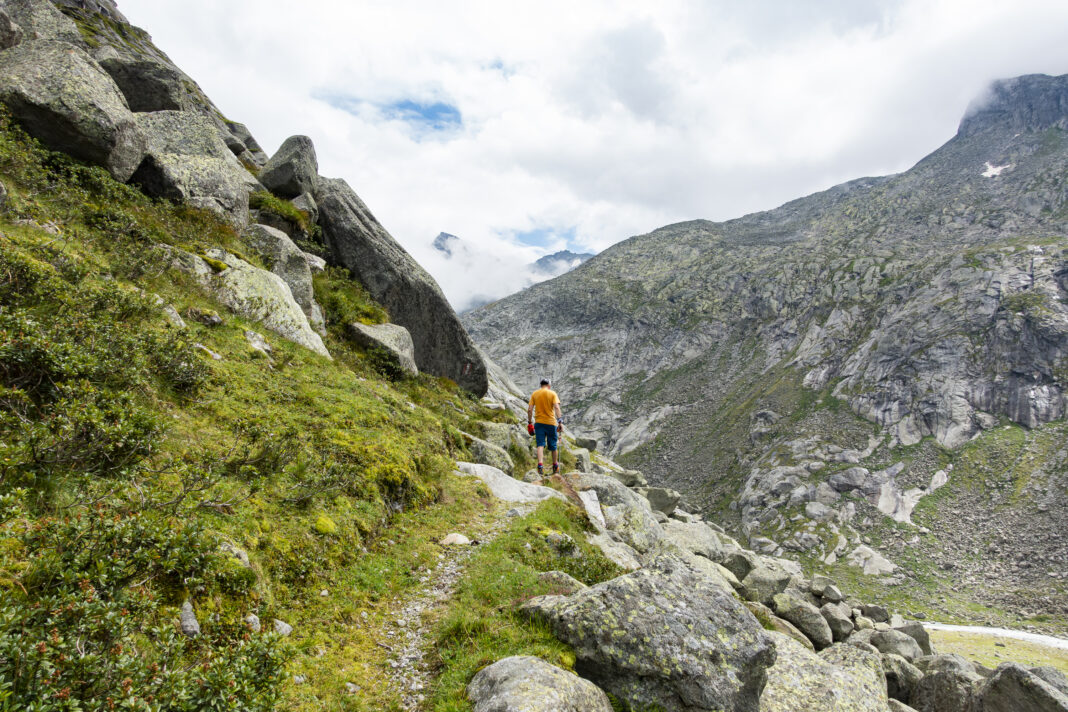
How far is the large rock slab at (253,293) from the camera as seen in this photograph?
14797 mm

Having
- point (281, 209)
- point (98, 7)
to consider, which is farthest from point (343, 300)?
point (98, 7)

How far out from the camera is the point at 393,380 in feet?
69.7

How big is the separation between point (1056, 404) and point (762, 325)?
8894 centimetres

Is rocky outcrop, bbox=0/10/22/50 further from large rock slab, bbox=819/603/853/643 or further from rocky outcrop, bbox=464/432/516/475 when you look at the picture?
large rock slab, bbox=819/603/853/643

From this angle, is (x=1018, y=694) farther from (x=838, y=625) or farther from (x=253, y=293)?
(x=253, y=293)

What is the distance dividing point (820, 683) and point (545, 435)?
40.1 ft

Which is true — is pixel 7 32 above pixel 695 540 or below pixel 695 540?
above

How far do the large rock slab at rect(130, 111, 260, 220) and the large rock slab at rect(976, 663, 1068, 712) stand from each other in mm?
30342

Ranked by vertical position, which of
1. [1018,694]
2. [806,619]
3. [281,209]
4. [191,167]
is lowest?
[806,619]

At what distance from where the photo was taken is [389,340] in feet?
71.5

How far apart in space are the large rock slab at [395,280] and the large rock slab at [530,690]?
21695 mm

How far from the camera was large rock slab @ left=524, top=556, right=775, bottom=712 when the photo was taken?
285 inches

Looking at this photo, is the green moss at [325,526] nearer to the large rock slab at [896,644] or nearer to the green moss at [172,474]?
the green moss at [172,474]

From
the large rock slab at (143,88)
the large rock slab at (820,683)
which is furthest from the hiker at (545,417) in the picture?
the large rock slab at (143,88)
